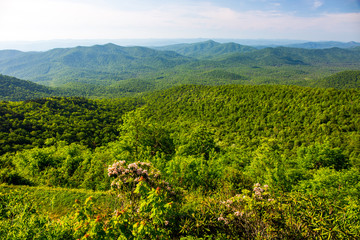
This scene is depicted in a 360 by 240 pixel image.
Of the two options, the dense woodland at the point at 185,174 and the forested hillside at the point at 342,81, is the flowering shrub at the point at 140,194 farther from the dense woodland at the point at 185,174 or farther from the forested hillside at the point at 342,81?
the forested hillside at the point at 342,81

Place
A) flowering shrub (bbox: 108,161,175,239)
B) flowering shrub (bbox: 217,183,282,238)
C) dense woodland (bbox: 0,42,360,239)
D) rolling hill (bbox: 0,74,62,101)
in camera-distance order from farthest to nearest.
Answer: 1. rolling hill (bbox: 0,74,62,101)
2. flowering shrub (bbox: 217,183,282,238)
3. dense woodland (bbox: 0,42,360,239)
4. flowering shrub (bbox: 108,161,175,239)

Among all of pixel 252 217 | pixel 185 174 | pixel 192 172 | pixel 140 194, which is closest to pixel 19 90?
pixel 185 174

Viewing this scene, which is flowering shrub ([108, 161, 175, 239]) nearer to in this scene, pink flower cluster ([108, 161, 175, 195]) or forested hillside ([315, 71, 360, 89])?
pink flower cluster ([108, 161, 175, 195])

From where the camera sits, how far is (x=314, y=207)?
6156 mm

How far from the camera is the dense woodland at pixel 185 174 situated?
5613mm

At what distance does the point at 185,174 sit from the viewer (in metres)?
12.8

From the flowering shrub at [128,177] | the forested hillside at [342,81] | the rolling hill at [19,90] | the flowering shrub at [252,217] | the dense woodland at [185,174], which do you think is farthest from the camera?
the forested hillside at [342,81]

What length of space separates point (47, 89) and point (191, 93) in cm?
15468

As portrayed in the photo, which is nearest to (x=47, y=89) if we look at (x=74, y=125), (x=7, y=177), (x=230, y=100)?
(x=74, y=125)

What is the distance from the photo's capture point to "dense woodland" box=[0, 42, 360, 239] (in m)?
5.61

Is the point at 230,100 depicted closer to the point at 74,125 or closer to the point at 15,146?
the point at 74,125

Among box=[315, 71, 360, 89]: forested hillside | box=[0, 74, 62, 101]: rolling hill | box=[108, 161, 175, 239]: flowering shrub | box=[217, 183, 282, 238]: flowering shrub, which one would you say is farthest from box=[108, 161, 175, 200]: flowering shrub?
box=[315, 71, 360, 89]: forested hillside

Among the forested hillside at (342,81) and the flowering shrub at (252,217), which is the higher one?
the forested hillside at (342,81)

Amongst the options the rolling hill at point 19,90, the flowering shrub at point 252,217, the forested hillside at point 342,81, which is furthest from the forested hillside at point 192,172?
the forested hillside at point 342,81
